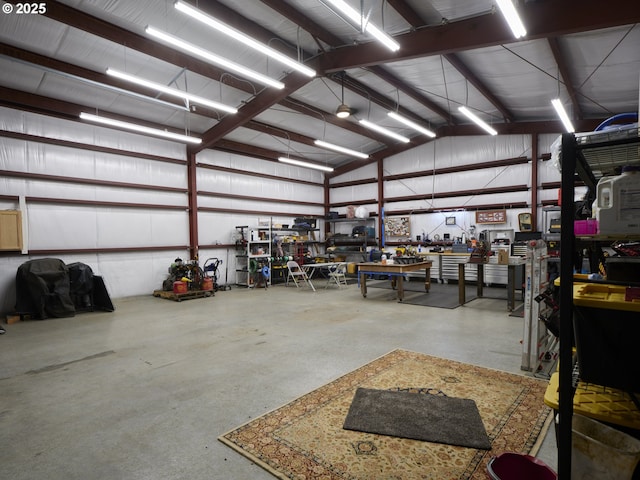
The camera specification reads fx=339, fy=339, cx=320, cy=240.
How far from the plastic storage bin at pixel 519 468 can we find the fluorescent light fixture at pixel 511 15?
145 inches

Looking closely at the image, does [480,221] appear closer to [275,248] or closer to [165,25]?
[275,248]

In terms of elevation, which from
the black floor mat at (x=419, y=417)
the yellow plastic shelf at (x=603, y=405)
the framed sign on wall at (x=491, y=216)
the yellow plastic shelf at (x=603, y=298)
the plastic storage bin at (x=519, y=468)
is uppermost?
the framed sign on wall at (x=491, y=216)

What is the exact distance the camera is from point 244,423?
2291 millimetres

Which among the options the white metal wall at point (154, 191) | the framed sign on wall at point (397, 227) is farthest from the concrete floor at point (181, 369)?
the framed sign on wall at point (397, 227)

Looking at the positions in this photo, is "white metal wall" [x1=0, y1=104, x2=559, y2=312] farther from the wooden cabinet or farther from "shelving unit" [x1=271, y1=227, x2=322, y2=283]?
"shelving unit" [x1=271, y1=227, x2=322, y2=283]

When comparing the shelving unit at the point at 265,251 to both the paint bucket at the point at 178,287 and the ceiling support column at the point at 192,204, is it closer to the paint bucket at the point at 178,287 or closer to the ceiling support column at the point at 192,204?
the ceiling support column at the point at 192,204

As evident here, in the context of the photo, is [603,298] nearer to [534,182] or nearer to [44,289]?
[44,289]

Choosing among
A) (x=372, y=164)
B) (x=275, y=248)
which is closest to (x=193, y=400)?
(x=275, y=248)

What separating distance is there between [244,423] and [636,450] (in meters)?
2.02

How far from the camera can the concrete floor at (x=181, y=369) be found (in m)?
1.99

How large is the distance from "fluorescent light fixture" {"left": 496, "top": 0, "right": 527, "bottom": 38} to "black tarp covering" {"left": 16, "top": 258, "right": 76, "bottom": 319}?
7350 millimetres

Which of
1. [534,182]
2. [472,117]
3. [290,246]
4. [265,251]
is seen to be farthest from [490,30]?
[290,246]

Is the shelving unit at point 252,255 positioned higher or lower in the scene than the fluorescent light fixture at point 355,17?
lower

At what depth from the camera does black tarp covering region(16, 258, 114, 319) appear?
5664 mm
